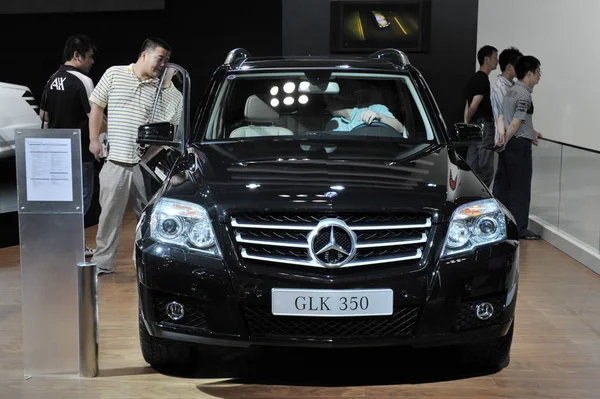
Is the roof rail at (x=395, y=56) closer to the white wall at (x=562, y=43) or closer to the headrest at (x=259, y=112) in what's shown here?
the headrest at (x=259, y=112)

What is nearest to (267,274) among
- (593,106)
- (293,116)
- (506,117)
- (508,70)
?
(293,116)

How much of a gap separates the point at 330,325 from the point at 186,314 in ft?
1.85

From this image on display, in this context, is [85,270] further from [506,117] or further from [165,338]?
[506,117]

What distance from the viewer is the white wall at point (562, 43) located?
402 inches

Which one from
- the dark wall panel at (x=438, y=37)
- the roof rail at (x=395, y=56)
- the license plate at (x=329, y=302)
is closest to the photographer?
the license plate at (x=329, y=302)

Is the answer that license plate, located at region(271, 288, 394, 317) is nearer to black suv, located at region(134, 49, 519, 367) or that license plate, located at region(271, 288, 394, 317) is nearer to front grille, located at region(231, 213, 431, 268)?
black suv, located at region(134, 49, 519, 367)

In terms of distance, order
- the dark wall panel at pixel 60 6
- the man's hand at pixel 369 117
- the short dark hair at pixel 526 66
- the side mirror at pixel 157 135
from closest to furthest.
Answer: the side mirror at pixel 157 135
the man's hand at pixel 369 117
the short dark hair at pixel 526 66
the dark wall panel at pixel 60 6

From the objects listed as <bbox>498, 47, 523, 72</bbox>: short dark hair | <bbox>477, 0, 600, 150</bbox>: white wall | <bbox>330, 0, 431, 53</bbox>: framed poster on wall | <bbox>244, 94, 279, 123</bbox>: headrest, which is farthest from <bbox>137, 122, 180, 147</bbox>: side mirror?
<bbox>477, 0, 600, 150</bbox>: white wall

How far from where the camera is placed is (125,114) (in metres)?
5.86

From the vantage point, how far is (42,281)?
4.02m

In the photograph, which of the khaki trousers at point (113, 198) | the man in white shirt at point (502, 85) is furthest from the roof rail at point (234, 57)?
the man in white shirt at point (502, 85)

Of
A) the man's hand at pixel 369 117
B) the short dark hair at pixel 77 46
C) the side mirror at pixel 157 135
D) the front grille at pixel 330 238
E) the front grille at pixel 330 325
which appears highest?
the short dark hair at pixel 77 46

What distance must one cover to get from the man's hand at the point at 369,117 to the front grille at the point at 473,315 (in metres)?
1.32

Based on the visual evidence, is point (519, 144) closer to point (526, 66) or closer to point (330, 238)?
point (526, 66)
